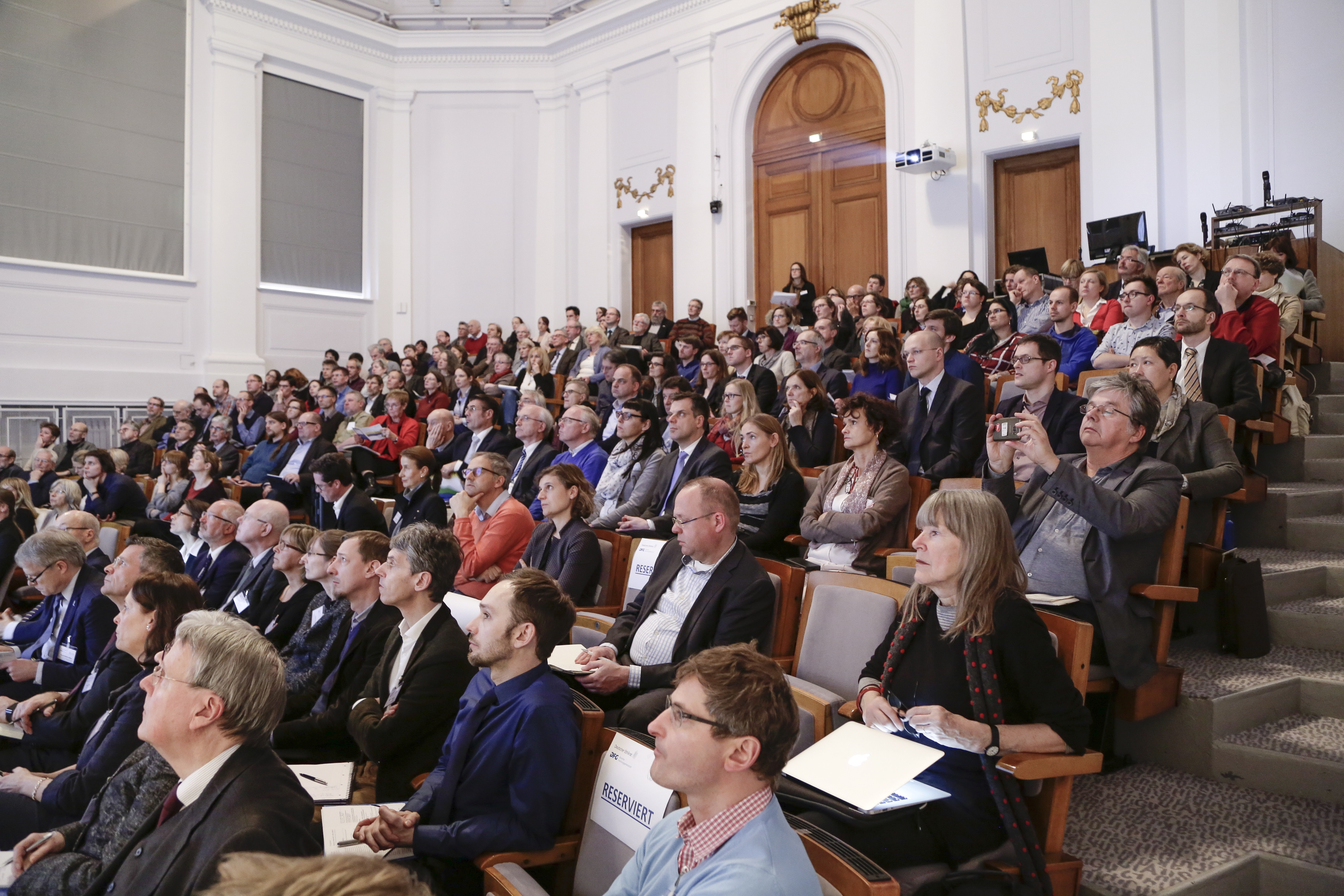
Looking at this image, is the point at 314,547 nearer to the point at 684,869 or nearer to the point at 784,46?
the point at 684,869

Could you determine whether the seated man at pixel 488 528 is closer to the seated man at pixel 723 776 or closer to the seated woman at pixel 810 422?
the seated woman at pixel 810 422

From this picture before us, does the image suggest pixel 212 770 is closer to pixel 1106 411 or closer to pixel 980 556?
pixel 980 556

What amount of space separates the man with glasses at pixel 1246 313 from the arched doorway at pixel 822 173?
182 inches

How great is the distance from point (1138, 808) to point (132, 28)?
11.4 m

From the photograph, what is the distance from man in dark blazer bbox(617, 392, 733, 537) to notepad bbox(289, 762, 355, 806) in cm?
164

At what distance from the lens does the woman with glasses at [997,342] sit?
16.5ft

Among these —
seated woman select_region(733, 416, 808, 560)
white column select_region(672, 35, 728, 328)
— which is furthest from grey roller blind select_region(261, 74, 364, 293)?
seated woman select_region(733, 416, 808, 560)

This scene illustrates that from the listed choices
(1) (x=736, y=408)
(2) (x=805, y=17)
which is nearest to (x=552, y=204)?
(2) (x=805, y=17)

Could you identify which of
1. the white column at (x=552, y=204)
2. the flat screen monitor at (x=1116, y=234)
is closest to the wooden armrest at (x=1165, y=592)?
the flat screen monitor at (x=1116, y=234)

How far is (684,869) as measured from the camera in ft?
4.34

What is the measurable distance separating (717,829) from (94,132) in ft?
35.3

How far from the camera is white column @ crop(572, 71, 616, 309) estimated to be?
10836 millimetres

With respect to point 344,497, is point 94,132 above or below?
above

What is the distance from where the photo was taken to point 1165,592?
2.29 metres
